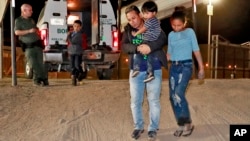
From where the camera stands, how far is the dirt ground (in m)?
6.77

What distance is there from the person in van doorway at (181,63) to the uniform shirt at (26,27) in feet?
14.9

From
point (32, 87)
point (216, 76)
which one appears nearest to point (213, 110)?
point (32, 87)

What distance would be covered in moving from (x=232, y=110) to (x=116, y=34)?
19.5 ft

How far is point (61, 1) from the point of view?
43.0 feet

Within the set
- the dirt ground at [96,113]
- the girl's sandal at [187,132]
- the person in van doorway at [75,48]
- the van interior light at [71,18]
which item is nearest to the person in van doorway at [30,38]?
the dirt ground at [96,113]

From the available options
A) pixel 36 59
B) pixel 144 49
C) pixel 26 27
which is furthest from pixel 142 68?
pixel 36 59

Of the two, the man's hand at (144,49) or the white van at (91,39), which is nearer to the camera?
the man's hand at (144,49)

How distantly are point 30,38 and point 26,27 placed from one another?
0.83 feet

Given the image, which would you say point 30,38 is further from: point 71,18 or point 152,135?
point 152,135

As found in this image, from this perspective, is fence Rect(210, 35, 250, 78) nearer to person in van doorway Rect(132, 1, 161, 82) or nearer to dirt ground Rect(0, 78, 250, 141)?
dirt ground Rect(0, 78, 250, 141)

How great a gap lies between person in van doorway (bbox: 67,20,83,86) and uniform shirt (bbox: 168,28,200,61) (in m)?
4.95

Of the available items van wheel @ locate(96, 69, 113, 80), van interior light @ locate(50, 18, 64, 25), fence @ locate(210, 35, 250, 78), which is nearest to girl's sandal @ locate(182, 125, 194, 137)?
van interior light @ locate(50, 18, 64, 25)

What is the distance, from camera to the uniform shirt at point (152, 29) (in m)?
6.28

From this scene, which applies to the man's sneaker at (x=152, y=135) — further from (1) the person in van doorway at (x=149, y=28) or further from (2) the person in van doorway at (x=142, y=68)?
(1) the person in van doorway at (x=149, y=28)
